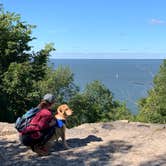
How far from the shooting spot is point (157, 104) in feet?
162

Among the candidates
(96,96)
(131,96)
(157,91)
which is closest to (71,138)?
(157,91)

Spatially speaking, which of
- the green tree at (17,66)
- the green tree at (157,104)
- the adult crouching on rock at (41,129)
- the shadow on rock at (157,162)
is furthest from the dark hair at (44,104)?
the green tree at (157,104)

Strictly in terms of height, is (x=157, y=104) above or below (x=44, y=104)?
below

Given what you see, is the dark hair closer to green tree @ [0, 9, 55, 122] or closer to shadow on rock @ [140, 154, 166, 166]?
shadow on rock @ [140, 154, 166, 166]

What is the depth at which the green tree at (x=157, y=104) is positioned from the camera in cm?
4684

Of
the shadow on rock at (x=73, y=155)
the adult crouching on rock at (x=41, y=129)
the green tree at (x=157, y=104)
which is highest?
the adult crouching on rock at (x=41, y=129)

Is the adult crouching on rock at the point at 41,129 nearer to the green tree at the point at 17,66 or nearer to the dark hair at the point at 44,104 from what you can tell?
the dark hair at the point at 44,104

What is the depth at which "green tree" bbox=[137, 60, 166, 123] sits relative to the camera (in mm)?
46844

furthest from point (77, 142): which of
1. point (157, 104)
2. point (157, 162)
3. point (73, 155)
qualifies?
point (157, 104)

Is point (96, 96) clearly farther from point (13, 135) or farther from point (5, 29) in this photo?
point (13, 135)

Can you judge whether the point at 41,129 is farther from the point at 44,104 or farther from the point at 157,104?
the point at 157,104

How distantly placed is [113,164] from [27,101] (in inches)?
849

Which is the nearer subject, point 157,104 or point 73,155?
point 73,155

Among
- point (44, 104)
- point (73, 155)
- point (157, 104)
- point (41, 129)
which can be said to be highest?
point (44, 104)
